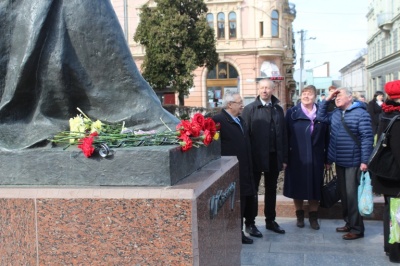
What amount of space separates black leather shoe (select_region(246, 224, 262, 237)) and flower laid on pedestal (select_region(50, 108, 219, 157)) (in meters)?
2.96

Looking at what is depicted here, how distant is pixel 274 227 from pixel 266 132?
1.13m

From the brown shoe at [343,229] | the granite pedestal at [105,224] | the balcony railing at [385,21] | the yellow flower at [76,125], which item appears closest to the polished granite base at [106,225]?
the granite pedestal at [105,224]

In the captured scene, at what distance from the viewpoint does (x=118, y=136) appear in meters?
2.79

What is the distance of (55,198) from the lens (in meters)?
2.59

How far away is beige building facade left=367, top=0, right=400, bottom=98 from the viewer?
4134 cm

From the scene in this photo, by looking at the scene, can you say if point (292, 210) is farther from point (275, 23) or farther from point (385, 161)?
point (275, 23)

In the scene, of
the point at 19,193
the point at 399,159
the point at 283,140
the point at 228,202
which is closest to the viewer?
the point at 19,193

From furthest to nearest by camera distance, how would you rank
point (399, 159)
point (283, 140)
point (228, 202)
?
point (283, 140) < point (399, 159) < point (228, 202)

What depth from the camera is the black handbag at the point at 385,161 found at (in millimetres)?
4723

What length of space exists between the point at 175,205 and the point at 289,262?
8.97 feet

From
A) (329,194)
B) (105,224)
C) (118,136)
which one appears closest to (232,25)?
(329,194)

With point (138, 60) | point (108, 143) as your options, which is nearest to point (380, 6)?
point (138, 60)

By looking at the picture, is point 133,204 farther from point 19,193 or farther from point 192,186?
point 19,193

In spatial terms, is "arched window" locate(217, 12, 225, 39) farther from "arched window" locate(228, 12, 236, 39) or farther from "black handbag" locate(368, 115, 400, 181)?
"black handbag" locate(368, 115, 400, 181)
